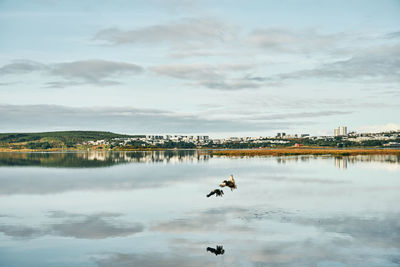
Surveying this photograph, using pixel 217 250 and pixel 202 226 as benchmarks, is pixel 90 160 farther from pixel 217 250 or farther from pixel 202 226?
pixel 217 250

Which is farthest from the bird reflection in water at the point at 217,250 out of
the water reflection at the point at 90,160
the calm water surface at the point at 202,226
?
the water reflection at the point at 90,160

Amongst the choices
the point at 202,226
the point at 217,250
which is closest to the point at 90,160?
the point at 202,226

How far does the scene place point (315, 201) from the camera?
30453mm

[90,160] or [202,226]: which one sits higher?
[202,226]

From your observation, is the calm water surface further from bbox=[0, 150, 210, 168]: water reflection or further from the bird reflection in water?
bbox=[0, 150, 210, 168]: water reflection

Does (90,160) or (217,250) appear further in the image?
(90,160)

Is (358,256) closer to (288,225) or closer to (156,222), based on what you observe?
(288,225)

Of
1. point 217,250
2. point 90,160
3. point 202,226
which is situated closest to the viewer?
point 217,250

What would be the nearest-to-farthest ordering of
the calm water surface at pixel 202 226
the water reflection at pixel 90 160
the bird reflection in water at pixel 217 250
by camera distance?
the calm water surface at pixel 202 226
the bird reflection in water at pixel 217 250
the water reflection at pixel 90 160

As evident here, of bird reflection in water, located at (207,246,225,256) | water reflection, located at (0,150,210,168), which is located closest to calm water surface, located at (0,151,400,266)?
bird reflection in water, located at (207,246,225,256)

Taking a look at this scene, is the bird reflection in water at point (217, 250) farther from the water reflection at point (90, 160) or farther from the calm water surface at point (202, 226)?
the water reflection at point (90, 160)

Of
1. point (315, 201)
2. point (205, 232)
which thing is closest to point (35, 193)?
point (205, 232)

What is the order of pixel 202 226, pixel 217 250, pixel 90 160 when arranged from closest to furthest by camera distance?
pixel 217 250 < pixel 202 226 < pixel 90 160

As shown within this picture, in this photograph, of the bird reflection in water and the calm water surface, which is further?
the bird reflection in water
